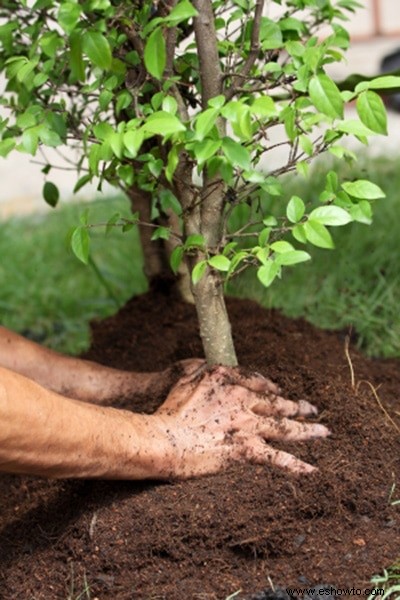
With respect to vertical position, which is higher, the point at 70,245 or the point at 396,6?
the point at 396,6

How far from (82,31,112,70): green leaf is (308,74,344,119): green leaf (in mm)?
347

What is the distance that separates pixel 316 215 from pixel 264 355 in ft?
2.06

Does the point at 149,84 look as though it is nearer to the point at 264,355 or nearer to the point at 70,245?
the point at 70,245

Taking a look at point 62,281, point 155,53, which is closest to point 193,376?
point 155,53

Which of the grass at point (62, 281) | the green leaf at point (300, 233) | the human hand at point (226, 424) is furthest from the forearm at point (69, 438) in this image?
the grass at point (62, 281)

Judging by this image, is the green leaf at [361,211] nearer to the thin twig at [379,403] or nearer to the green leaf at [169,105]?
the green leaf at [169,105]

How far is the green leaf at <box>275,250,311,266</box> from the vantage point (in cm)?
188

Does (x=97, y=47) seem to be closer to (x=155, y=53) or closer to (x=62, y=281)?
(x=155, y=53)

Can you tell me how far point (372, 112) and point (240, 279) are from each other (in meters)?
1.67

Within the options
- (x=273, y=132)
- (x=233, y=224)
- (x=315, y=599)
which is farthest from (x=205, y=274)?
(x=273, y=132)

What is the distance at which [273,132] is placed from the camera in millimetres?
5730

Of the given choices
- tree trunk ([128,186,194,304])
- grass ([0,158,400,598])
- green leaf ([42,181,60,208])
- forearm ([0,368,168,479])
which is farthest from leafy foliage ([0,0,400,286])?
grass ([0,158,400,598])

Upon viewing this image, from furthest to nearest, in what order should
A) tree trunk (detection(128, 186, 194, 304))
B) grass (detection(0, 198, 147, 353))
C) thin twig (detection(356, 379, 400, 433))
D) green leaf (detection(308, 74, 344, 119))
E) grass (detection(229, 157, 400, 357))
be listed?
grass (detection(0, 198, 147, 353)), grass (detection(229, 157, 400, 357)), tree trunk (detection(128, 186, 194, 304)), thin twig (detection(356, 379, 400, 433)), green leaf (detection(308, 74, 344, 119))

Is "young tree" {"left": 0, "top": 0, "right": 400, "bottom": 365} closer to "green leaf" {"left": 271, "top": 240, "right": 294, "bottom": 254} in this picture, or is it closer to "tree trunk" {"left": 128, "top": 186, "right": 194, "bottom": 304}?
"green leaf" {"left": 271, "top": 240, "right": 294, "bottom": 254}
